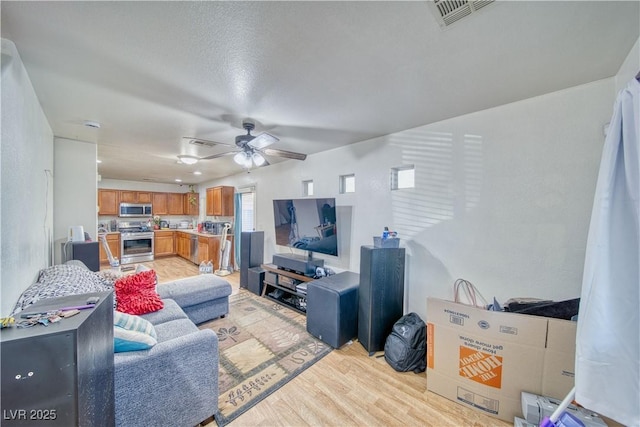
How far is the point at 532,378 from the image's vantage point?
159cm

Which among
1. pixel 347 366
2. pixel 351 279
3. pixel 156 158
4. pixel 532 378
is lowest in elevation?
pixel 347 366

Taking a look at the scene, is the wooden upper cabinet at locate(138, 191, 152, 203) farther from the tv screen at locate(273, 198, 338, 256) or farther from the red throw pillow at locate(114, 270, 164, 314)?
the red throw pillow at locate(114, 270, 164, 314)

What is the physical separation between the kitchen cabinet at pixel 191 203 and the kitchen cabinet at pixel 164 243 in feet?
3.19

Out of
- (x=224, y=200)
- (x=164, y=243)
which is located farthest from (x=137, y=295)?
Answer: (x=164, y=243)

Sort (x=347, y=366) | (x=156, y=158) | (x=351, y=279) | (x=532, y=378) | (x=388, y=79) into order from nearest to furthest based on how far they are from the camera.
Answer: (x=532, y=378)
(x=388, y=79)
(x=347, y=366)
(x=351, y=279)
(x=156, y=158)

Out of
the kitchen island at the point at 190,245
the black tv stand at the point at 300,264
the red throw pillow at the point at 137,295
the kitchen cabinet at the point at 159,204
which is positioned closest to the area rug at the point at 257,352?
the black tv stand at the point at 300,264

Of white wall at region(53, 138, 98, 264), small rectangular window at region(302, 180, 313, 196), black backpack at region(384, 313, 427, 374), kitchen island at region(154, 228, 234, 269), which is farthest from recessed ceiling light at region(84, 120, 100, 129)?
black backpack at region(384, 313, 427, 374)

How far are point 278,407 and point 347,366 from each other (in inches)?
28.9

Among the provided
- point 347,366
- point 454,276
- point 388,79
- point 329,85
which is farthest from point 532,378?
point 329,85

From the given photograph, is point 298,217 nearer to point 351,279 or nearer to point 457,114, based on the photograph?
point 351,279

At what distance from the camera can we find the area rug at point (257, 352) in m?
1.81

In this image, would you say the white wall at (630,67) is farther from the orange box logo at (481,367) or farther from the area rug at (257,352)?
the area rug at (257,352)

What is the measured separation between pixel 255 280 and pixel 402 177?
287cm

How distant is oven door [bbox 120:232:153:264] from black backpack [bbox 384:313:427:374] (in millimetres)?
6956
